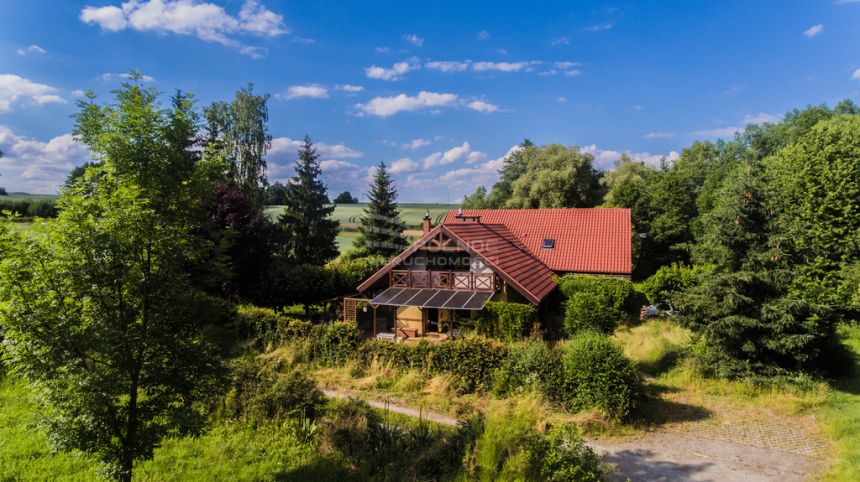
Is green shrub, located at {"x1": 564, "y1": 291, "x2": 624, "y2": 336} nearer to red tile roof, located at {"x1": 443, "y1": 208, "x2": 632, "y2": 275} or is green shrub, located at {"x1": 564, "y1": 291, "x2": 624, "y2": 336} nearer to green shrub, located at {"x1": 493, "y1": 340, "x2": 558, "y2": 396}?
green shrub, located at {"x1": 493, "y1": 340, "x2": 558, "y2": 396}

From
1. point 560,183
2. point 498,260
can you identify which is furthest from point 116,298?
point 560,183

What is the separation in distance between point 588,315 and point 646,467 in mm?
7416

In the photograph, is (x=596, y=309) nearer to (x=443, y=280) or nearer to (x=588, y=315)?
(x=588, y=315)

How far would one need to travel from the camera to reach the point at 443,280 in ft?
53.7

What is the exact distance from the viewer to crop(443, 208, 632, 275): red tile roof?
19.8 meters

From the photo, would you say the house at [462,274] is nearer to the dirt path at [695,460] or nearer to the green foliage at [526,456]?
the dirt path at [695,460]

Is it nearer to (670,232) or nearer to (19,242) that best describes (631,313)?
(670,232)

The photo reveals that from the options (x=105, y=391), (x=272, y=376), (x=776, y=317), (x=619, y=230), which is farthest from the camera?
(x=619, y=230)

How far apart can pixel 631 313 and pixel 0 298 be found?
19810 mm

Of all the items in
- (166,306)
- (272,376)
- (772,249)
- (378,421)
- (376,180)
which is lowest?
(378,421)

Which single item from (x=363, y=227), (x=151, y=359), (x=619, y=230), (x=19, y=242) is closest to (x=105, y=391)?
(x=151, y=359)

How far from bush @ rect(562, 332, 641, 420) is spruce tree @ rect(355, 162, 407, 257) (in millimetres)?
23080

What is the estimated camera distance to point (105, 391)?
4.76 meters

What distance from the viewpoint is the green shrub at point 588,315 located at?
45.9 feet
